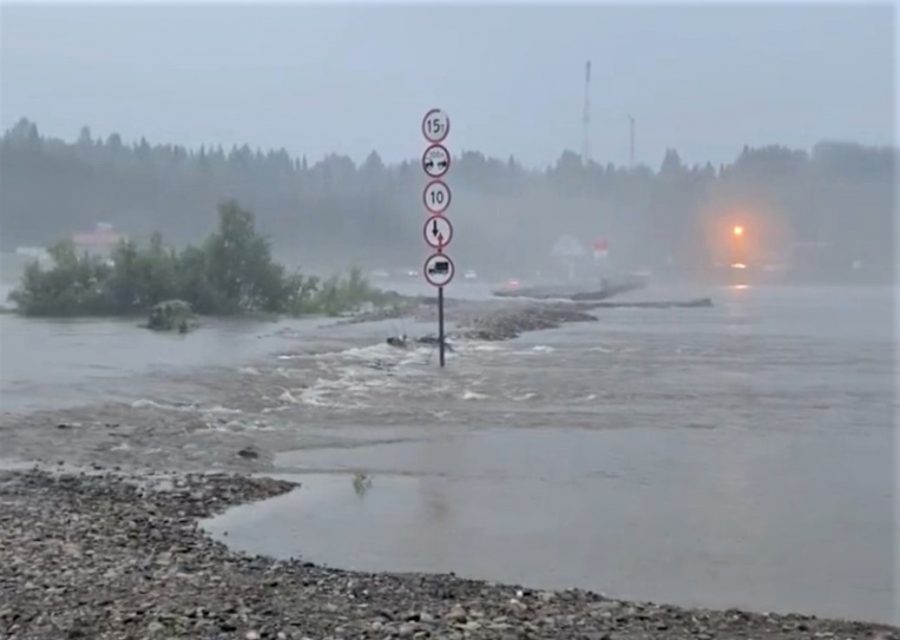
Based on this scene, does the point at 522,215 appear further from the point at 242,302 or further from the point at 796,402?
the point at 796,402

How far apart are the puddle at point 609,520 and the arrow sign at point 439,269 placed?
19.8 feet

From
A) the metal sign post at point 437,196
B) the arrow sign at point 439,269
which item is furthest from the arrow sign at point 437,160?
the arrow sign at point 439,269

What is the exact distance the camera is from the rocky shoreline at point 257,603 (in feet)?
16.7

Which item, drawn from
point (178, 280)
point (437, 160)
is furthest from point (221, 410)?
point (178, 280)

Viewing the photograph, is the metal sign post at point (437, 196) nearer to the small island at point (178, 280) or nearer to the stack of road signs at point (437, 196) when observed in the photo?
the stack of road signs at point (437, 196)

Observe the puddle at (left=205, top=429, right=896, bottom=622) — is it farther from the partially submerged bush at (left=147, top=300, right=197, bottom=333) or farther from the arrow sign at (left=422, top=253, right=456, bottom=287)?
the partially submerged bush at (left=147, top=300, right=197, bottom=333)

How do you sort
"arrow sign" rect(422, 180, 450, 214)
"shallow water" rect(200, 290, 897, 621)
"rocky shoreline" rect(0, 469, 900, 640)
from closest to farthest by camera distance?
"rocky shoreline" rect(0, 469, 900, 640) → "shallow water" rect(200, 290, 897, 621) → "arrow sign" rect(422, 180, 450, 214)

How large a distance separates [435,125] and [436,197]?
3.36ft

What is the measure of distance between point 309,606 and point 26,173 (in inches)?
2351

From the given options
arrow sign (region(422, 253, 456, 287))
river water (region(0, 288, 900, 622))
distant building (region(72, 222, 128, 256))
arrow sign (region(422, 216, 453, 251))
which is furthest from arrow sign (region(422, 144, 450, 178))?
distant building (region(72, 222, 128, 256))

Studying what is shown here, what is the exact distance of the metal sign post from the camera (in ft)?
55.8

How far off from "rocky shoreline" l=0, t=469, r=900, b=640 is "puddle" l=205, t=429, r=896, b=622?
15.1 inches

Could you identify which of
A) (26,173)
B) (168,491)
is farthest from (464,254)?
(168,491)

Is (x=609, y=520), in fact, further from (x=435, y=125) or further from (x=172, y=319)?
(x=172, y=319)
